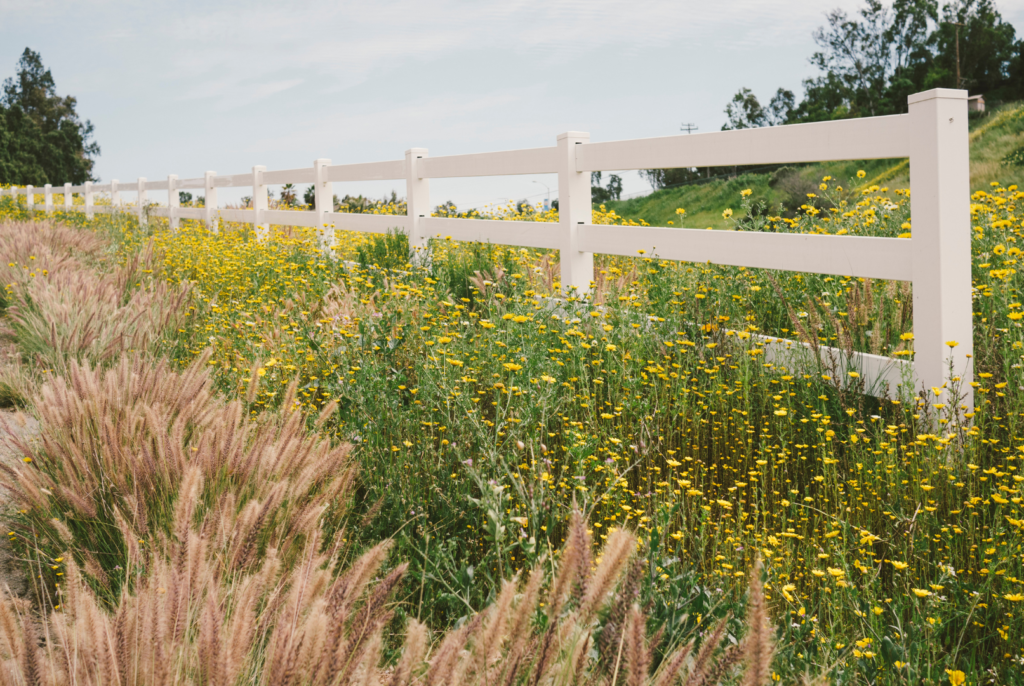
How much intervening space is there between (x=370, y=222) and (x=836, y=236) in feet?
23.5

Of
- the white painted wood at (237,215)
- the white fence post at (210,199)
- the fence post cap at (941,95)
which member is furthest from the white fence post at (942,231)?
the white fence post at (210,199)

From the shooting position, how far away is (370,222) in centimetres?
1038

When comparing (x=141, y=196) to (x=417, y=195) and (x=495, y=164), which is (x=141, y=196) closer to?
(x=417, y=195)

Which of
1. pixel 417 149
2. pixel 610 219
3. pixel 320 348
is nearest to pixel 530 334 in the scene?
pixel 320 348

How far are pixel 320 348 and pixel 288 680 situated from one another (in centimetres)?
362

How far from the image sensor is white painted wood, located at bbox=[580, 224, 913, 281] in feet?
13.8

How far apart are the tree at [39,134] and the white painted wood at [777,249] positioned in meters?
49.9

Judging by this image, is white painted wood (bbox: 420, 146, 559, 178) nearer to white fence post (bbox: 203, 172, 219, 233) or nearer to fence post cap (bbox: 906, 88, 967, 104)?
fence post cap (bbox: 906, 88, 967, 104)

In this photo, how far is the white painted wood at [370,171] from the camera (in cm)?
956

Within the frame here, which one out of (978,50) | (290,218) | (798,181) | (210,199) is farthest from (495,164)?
(978,50)

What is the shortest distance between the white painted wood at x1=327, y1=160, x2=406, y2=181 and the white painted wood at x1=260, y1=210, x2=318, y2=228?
88 cm

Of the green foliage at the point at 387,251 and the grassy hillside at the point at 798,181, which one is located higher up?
the grassy hillside at the point at 798,181

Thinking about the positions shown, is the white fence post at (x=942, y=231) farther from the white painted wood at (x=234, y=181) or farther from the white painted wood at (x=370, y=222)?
the white painted wood at (x=234, y=181)

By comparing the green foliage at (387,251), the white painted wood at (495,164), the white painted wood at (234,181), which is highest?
the white painted wood at (234,181)
